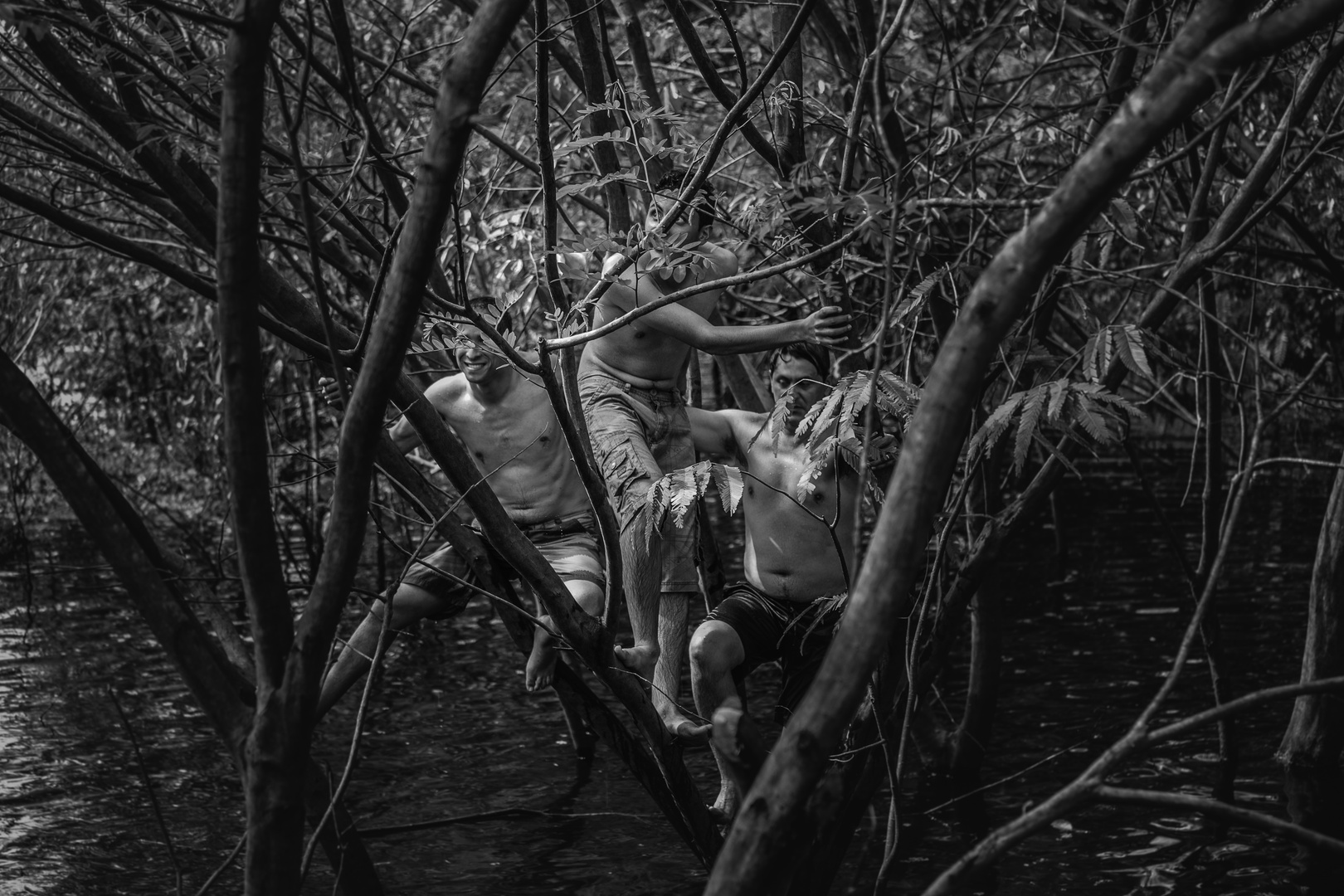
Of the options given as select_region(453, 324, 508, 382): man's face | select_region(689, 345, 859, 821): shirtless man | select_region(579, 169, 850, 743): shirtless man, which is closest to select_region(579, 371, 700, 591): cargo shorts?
select_region(579, 169, 850, 743): shirtless man

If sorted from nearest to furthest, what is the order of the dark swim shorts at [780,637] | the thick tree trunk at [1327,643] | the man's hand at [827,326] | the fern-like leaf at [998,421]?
the fern-like leaf at [998,421] → the man's hand at [827,326] → the dark swim shorts at [780,637] → the thick tree trunk at [1327,643]

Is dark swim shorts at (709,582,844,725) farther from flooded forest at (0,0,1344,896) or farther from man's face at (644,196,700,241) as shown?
man's face at (644,196,700,241)

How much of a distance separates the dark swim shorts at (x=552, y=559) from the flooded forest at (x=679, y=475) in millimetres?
21

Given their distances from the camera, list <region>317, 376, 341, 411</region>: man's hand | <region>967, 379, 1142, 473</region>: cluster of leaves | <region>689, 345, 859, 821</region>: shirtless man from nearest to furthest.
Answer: <region>967, 379, 1142, 473</region>: cluster of leaves < <region>317, 376, 341, 411</region>: man's hand < <region>689, 345, 859, 821</region>: shirtless man

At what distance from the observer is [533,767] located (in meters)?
7.14

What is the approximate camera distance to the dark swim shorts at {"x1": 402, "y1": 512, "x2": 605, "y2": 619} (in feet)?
17.3

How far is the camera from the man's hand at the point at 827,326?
148 inches

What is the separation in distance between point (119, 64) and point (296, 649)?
2.61 meters

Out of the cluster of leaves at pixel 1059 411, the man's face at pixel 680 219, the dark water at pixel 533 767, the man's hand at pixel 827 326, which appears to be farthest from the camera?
the dark water at pixel 533 767

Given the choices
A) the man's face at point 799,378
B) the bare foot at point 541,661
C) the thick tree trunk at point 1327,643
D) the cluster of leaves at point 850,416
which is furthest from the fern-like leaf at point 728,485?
the thick tree trunk at point 1327,643

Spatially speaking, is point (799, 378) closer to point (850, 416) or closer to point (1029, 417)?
point (850, 416)

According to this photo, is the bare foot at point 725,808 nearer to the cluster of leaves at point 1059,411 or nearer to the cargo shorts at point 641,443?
the cargo shorts at point 641,443

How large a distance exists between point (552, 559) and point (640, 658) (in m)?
0.85

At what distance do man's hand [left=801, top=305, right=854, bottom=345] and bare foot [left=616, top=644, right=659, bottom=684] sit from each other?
4.10ft
